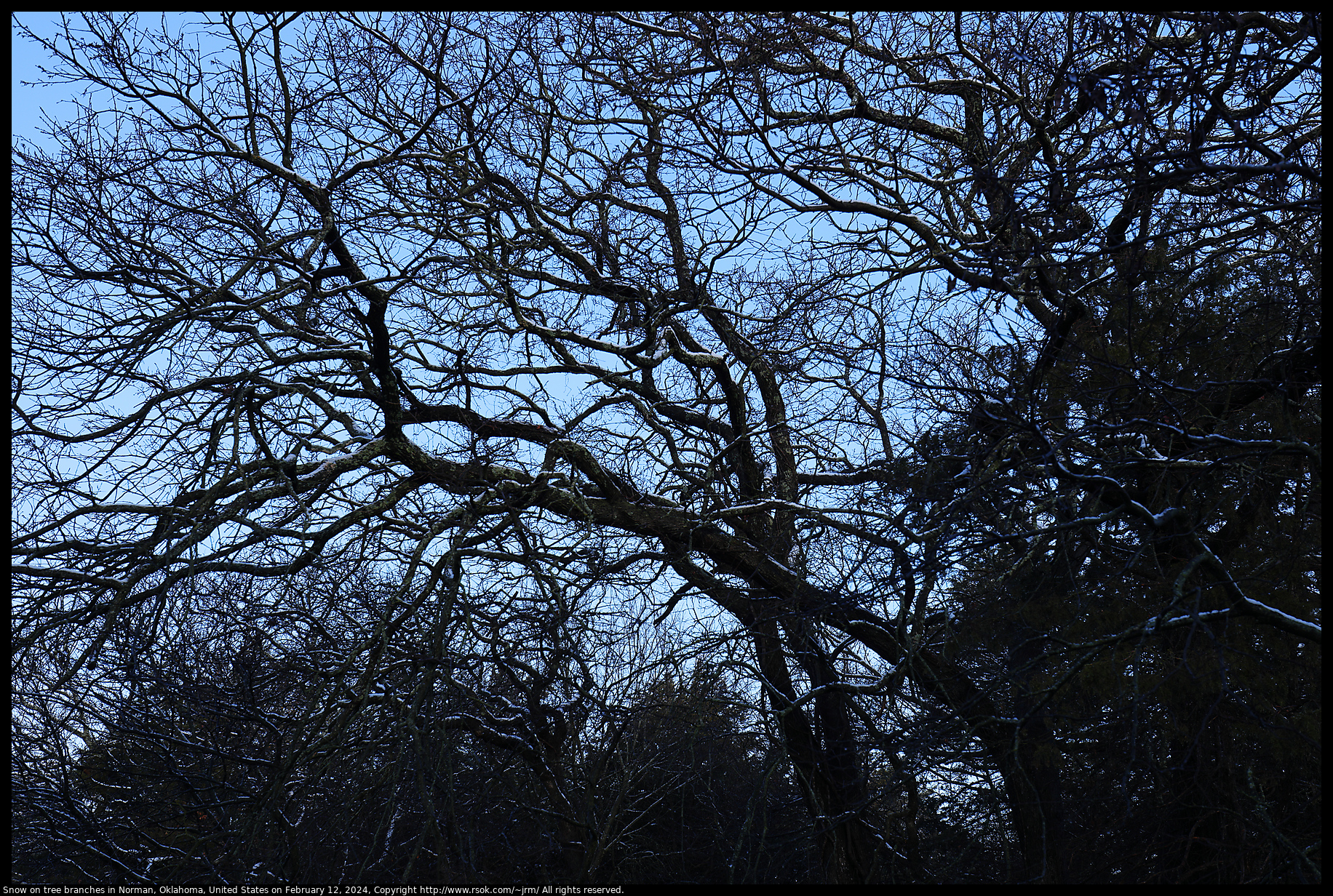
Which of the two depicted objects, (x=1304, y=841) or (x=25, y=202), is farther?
(x=25, y=202)

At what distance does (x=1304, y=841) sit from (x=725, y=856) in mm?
3662

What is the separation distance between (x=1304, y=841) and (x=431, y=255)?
6.66 m

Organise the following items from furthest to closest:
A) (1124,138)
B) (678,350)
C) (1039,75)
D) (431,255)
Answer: (678,350), (431,255), (1039,75), (1124,138)

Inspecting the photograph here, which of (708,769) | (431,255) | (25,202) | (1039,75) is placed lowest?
(708,769)

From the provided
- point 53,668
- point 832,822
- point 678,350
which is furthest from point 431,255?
point 832,822

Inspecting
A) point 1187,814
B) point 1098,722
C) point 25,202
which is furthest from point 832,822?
point 25,202

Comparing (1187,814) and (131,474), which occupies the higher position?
(131,474)

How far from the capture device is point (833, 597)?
6160mm

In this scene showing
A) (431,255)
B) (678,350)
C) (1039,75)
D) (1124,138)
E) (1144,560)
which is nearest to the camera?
(1124,138)

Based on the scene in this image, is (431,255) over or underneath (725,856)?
over

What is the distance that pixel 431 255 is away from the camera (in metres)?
7.95

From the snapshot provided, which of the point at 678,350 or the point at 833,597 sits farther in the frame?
the point at 678,350

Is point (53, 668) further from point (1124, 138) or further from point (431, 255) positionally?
point (1124, 138)

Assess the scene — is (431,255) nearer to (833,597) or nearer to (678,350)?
(678,350)
